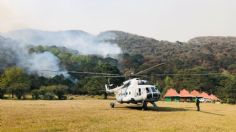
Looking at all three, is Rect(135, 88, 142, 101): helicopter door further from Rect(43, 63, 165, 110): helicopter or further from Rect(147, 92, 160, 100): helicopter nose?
Rect(147, 92, 160, 100): helicopter nose

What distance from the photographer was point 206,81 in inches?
5315

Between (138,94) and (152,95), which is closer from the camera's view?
(152,95)

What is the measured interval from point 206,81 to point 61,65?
89.8 m

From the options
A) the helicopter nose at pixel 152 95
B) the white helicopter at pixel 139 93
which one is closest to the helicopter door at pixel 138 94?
the white helicopter at pixel 139 93

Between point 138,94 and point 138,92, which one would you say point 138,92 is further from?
point 138,94

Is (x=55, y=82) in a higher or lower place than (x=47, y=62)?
lower

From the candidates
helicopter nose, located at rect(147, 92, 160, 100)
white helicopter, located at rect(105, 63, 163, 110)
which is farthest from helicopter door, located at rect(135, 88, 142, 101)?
helicopter nose, located at rect(147, 92, 160, 100)

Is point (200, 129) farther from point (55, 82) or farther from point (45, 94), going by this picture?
point (55, 82)

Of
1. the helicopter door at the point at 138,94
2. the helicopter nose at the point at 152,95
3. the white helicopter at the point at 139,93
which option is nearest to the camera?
the helicopter nose at the point at 152,95

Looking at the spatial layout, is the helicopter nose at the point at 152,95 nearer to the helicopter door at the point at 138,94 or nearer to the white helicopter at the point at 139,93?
the white helicopter at the point at 139,93

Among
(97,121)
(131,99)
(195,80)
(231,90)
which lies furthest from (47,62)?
(97,121)

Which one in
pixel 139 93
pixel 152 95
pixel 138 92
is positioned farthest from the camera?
pixel 138 92

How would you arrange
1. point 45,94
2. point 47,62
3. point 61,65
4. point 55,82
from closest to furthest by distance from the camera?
point 45,94, point 55,82, point 47,62, point 61,65

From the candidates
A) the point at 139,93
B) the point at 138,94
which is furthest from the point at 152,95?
the point at 138,94
